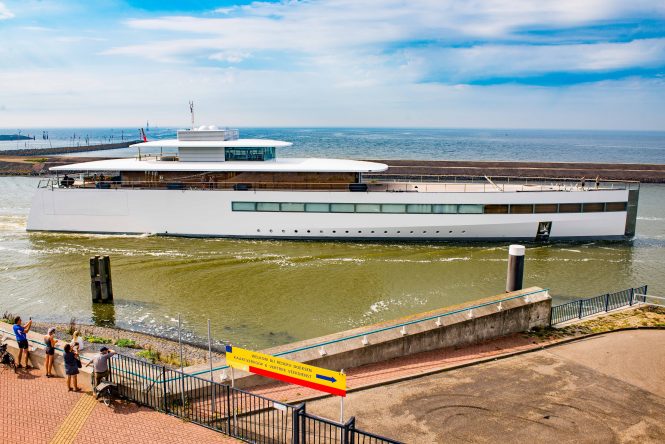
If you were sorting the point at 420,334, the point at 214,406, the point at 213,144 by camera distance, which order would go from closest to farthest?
the point at 214,406, the point at 420,334, the point at 213,144

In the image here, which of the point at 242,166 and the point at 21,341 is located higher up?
the point at 242,166

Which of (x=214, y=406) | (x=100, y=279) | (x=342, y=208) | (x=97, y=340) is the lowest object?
(x=97, y=340)

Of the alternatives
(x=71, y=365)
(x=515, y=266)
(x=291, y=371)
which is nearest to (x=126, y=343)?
(x=71, y=365)

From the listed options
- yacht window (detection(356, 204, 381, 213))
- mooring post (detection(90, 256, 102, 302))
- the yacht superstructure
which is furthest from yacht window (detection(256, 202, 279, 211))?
mooring post (detection(90, 256, 102, 302))

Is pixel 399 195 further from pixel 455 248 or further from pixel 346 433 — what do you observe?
pixel 346 433

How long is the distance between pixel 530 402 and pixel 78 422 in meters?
9.29

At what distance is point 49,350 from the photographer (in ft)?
36.4

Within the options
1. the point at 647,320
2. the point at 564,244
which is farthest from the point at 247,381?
the point at 564,244

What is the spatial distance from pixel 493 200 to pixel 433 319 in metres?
18.6

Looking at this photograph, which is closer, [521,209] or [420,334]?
[420,334]

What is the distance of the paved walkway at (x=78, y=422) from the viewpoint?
9000 mm

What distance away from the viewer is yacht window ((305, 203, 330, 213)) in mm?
31094

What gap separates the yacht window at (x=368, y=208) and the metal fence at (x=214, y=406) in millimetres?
21031

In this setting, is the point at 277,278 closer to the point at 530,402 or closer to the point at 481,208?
the point at 481,208
